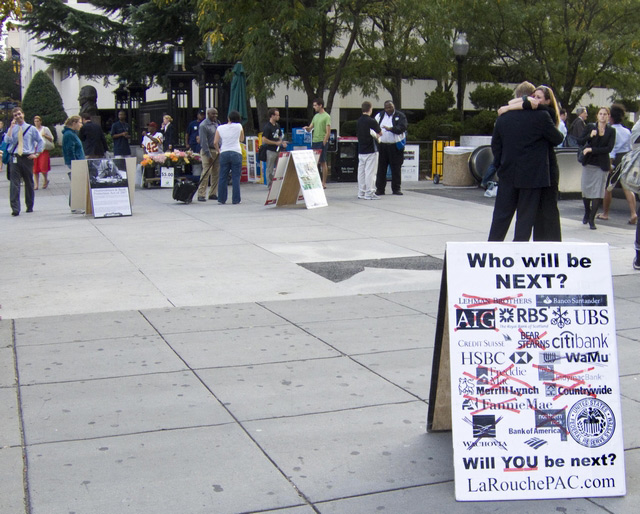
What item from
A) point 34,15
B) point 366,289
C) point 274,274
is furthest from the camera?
point 34,15

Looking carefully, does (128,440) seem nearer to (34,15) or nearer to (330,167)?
(330,167)

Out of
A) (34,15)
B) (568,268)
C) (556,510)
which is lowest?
(556,510)

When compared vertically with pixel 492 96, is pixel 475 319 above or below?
below

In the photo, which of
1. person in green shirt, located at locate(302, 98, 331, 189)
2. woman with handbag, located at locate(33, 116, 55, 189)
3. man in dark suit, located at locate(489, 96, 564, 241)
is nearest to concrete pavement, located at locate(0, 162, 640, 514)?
man in dark suit, located at locate(489, 96, 564, 241)

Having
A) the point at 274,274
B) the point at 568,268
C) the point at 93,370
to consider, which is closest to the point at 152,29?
the point at 274,274

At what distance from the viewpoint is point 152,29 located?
89.2ft

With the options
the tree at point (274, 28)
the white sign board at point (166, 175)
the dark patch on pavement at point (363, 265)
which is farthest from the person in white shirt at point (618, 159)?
the white sign board at point (166, 175)

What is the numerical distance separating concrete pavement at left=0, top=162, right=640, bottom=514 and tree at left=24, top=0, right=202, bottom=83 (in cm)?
1815

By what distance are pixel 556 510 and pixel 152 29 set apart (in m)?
26.0

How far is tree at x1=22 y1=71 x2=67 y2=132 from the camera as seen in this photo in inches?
1825

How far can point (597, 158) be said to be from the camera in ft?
39.7

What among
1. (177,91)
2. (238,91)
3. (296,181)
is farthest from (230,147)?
(177,91)

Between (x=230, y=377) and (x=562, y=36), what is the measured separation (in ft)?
76.5

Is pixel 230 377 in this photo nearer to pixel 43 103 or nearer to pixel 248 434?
pixel 248 434
